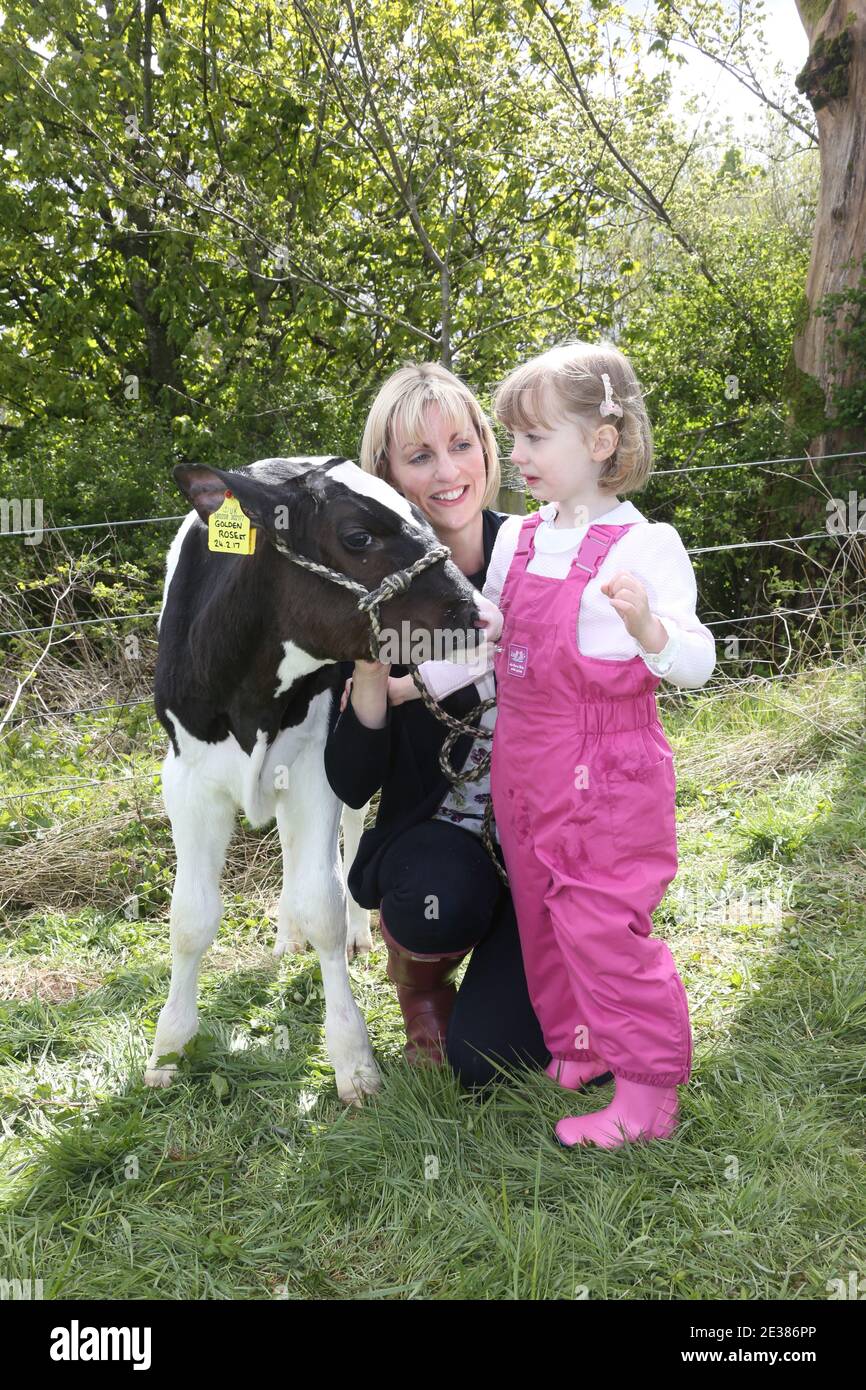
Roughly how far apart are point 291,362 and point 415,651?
655 centimetres

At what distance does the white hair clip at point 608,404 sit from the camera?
7.95ft

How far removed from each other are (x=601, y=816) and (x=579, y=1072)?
74 centimetres

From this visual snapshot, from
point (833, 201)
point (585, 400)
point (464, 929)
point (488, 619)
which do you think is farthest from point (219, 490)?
point (833, 201)

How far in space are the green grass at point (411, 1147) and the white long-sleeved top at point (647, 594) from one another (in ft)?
3.44

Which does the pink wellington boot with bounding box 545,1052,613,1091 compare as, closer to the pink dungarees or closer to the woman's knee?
the pink dungarees

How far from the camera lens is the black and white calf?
2.39m

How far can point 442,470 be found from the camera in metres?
2.80

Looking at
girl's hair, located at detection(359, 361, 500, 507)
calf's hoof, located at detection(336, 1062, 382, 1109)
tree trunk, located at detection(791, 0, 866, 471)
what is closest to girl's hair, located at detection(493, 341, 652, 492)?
girl's hair, located at detection(359, 361, 500, 507)

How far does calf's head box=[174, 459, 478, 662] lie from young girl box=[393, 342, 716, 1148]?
0.16 m

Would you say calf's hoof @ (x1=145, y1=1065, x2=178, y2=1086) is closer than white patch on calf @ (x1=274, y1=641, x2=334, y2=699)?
No

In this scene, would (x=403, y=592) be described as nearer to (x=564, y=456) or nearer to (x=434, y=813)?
(x=564, y=456)
